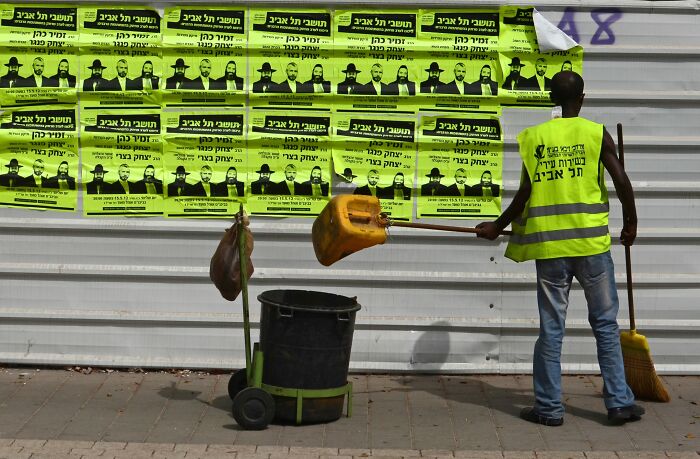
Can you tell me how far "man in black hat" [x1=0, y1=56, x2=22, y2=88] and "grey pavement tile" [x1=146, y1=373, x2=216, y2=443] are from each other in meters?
2.28

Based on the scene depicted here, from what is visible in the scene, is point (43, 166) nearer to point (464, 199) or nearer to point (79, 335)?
point (79, 335)

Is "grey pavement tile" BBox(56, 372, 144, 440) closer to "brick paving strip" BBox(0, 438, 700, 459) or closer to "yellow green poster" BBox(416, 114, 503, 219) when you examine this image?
"brick paving strip" BBox(0, 438, 700, 459)

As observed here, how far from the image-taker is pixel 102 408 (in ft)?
24.0

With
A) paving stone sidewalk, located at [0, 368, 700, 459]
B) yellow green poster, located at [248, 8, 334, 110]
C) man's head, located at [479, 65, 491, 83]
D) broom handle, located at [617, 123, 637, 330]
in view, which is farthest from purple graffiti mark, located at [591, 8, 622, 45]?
paving stone sidewalk, located at [0, 368, 700, 459]

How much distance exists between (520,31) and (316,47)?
1370 millimetres

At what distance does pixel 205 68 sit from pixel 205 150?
1.81 feet

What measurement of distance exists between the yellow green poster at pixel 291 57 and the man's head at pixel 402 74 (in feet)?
1.48

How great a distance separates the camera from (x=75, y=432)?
22.3 ft

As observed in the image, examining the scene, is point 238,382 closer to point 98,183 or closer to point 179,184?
point 179,184

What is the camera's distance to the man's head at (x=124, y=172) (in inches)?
316

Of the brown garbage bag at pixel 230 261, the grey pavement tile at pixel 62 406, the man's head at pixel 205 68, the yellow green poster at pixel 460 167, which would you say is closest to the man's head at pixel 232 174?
the man's head at pixel 205 68

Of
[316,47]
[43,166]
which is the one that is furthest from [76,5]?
[316,47]

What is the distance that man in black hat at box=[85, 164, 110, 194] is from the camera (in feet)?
26.4

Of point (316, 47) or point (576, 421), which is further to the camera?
point (316, 47)
